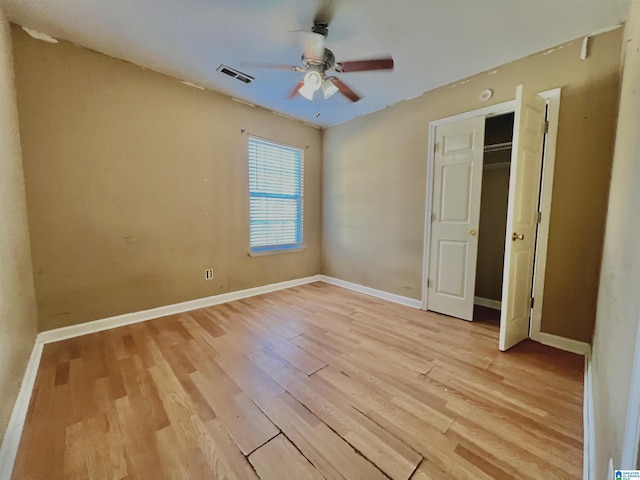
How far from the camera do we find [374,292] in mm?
3453

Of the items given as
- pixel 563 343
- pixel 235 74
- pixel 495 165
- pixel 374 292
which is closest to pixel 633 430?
pixel 563 343

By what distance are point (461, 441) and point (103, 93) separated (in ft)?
12.3

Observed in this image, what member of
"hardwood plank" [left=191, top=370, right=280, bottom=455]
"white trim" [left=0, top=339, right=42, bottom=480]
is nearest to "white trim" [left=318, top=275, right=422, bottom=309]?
"hardwood plank" [left=191, top=370, right=280, bottom=455]

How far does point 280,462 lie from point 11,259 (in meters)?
1.95

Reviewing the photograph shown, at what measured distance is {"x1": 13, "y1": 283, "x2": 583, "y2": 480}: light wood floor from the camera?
1067mm

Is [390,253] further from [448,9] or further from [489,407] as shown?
[448,9]

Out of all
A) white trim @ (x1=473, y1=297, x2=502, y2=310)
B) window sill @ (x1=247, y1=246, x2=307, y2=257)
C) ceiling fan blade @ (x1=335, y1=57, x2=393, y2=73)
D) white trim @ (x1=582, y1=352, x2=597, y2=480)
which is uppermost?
ceiling fan blade @ (x1=335, y1=57, x2=393, y2=73)

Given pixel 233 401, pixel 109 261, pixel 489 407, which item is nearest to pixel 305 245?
pixel 109 261

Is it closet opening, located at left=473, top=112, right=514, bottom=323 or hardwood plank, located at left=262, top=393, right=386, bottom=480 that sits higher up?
closet opening, located at left=473, top=112, right=514, bottom=323

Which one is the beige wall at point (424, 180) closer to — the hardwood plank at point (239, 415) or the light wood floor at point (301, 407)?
the light wood floor at point (301, 407)

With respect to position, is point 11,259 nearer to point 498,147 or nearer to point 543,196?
point 543,196

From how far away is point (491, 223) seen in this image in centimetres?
318

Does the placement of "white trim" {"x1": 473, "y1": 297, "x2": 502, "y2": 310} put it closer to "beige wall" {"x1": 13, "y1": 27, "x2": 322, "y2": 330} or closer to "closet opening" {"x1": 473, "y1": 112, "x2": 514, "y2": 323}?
"closet opening" {"x1": 473, "y1": 112, "x2": 514, "y2": 323}

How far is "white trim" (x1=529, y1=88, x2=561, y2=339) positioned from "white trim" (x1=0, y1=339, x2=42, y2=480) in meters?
3.47
